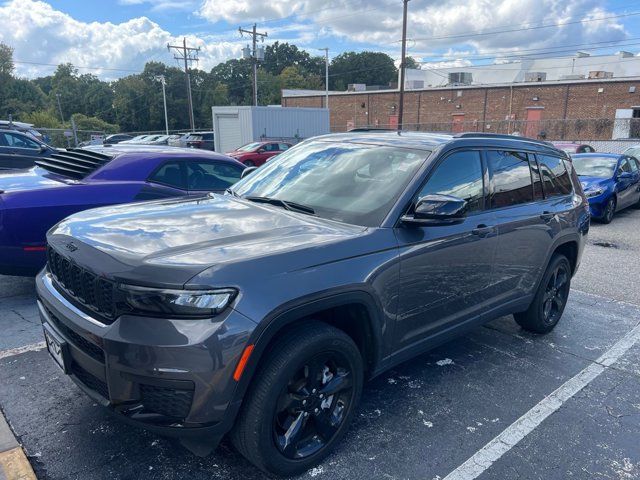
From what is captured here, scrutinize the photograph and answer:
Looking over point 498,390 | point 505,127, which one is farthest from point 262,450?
point 505,127

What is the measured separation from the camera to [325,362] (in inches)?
105

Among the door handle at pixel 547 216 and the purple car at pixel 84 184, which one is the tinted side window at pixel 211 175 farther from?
the door handle at pixel 547 216

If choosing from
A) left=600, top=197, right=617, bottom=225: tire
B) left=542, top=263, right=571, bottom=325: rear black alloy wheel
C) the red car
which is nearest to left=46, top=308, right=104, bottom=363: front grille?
left=542, top=263, right=571, bottom=325: rear black alloy wheel

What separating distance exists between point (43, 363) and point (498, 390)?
11.3 ft

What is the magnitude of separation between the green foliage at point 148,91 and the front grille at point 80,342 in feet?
182

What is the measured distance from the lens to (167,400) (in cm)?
219

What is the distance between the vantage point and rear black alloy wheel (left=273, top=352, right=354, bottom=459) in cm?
253

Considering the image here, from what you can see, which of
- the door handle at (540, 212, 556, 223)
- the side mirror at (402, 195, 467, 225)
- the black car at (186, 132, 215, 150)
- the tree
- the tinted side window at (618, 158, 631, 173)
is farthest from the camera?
the tree

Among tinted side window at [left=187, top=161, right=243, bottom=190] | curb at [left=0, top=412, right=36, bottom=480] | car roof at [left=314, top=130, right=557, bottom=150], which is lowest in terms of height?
curb at [left=0, top=412, right=36, bottom=480]

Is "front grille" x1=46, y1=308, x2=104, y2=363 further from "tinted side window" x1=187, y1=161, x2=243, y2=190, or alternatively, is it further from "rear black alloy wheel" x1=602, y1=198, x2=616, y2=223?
"rear black alloy wheel" x1=602, y1=198, x2=616, y2=223

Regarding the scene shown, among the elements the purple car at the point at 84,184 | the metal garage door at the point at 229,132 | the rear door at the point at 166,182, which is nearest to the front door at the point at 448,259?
the purple car at the point at 84,184

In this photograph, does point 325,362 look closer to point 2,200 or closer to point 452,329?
point 452,329

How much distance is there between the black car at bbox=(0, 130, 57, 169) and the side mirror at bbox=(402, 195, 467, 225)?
12.9m

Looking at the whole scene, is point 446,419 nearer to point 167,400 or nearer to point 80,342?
point 167,400
